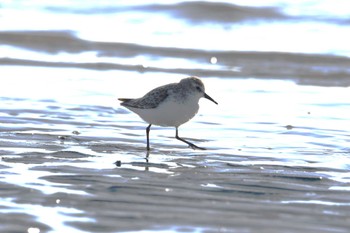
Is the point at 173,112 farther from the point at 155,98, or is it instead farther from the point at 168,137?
the point at 168,137

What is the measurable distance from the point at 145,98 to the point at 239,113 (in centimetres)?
211

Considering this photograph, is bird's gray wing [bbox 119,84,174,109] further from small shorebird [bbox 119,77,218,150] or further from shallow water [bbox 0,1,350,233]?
shallow water [bbox 0,1,350,233]

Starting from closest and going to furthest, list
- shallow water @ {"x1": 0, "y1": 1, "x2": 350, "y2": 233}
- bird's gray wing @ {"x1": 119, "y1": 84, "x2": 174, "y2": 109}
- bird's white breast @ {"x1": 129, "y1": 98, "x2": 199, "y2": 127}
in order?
1. shallow water @ {"x1": 0, "y1": 1, "x2": 350, "y2": 233}
2. bird's white breast @ {"x1": 129, "y1": 98, "x2": 199, "y2": 127}
3. bird's gray wing @ {"x1": 119, "y1": 84, "x2": 174, "y2": 109}

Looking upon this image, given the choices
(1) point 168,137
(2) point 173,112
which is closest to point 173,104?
(2) point 173,112

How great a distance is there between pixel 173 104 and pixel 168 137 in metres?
0.90

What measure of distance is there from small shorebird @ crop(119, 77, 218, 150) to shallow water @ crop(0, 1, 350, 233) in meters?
0.32

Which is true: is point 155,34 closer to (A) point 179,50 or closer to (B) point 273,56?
(A) point 179,50

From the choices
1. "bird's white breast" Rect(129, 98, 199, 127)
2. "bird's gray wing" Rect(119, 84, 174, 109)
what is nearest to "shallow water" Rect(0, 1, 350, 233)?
"bird's white breast" Rect(129, 98, 199, 127)

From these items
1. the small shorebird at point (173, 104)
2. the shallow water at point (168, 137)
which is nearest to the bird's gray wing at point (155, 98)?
the small shorebird at point (173, 104)

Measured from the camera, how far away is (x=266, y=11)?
63.9ft

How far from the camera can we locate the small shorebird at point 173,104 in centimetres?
835

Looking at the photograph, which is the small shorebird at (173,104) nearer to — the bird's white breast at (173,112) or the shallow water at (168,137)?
the bird's white breast at (173,112)

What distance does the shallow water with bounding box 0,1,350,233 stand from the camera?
595cm

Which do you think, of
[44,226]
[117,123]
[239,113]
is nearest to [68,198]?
[44,226]
